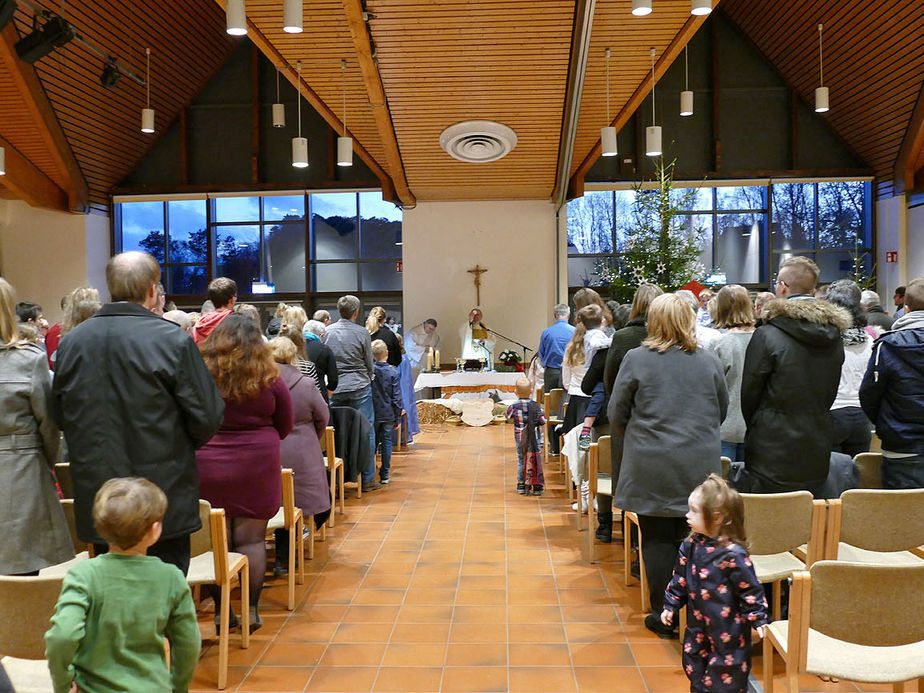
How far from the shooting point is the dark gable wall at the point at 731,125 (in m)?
13.8

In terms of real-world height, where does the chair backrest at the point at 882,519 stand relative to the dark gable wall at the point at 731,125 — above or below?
below

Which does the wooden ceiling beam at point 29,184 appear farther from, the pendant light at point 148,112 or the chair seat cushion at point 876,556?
the chair seat cushion at point 876,556

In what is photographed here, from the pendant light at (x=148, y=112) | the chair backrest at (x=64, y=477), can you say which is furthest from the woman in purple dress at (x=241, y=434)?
the pendant light at (x=148, y=112)

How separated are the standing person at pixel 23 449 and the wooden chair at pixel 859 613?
2.49 meters

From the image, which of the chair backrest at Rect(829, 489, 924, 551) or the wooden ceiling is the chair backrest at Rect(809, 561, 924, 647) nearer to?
the chair backrest at Rect(829, 489, 924, 551)

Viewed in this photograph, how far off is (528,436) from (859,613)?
434cm

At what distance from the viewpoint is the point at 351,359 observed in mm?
6684

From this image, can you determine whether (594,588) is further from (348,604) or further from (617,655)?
(348,604)

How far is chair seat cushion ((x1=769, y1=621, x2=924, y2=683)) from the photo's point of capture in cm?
234

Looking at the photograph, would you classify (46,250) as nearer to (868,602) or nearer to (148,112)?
(148,112)

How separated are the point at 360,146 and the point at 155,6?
3409 mm

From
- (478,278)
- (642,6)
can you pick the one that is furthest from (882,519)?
(478,278)

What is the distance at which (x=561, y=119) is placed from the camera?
10188 millimetres

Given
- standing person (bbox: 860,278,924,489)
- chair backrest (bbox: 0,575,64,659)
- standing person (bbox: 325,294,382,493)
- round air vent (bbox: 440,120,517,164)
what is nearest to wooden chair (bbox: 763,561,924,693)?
standing person (bbox: 860,278,924,489)
